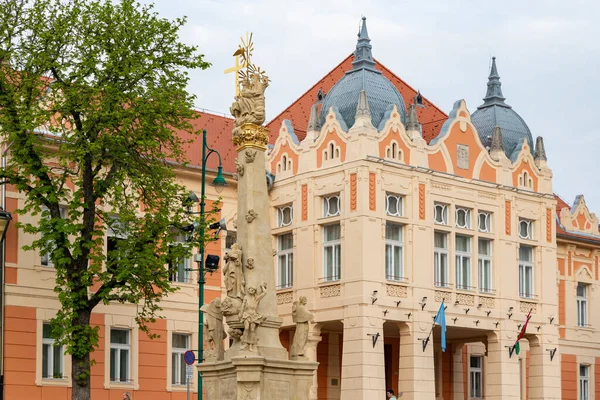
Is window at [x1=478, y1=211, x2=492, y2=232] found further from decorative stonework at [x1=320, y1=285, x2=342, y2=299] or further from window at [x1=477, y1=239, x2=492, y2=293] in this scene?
decorative stonework at [x1=320, y1=285, x2=342, y2=299]

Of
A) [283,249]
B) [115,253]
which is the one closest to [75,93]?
[115,253]

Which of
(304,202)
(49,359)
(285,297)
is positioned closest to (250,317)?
(49,359)

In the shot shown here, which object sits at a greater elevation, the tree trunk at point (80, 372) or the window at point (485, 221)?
the window at point (485, 221)

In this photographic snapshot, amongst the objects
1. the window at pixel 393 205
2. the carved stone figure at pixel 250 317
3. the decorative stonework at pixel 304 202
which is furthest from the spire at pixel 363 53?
the carved stone figure at pixel 250 317

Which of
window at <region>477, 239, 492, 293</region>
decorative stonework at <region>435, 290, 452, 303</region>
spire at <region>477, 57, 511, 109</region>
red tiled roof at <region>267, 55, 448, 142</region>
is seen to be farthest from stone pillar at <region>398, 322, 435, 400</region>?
spire at <region>477, 57, 511, 109</region>

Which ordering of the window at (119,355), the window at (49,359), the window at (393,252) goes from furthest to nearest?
1. the window at (393,252)
2. the window at (119,355)
3. the window at (49,359)

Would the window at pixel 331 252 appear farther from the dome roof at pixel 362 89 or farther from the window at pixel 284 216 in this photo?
the dome roof at pixel 362 89

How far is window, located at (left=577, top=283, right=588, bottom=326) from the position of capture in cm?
5293

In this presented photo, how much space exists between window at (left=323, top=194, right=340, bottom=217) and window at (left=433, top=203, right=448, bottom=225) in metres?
3.44

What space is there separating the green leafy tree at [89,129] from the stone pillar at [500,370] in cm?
1486

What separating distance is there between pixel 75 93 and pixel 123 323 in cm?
1039


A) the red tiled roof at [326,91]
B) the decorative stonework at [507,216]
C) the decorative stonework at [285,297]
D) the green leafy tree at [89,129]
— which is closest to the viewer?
the green leafy tree at [89,129]

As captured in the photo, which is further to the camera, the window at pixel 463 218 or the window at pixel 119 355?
the window at pixel 463 218

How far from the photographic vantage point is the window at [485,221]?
45.7 meters
